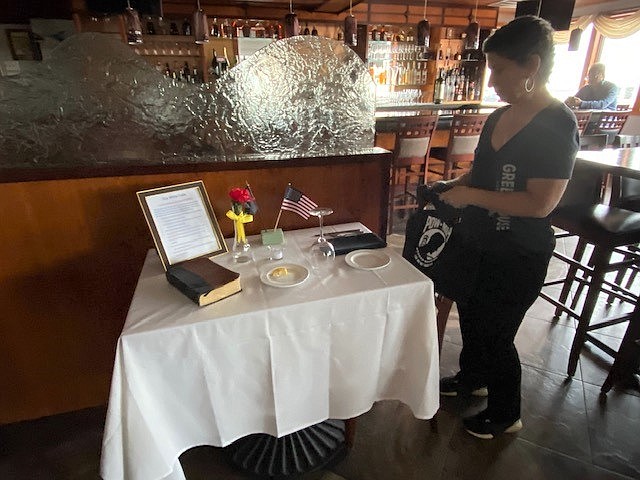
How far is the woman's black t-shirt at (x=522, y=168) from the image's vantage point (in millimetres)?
1100

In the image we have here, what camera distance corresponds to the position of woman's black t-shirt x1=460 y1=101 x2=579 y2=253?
43.3 inches

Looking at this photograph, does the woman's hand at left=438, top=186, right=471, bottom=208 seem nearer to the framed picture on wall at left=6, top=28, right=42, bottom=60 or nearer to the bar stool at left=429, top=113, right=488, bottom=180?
the bar stool at left=429, top=113, right=488, bottom=180

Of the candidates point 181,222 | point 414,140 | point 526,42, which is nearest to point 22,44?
point 414,140

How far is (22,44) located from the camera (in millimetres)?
4414

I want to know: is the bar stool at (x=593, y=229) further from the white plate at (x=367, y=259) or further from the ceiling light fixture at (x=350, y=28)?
the ceiling light fixture at (x=350, y=28)

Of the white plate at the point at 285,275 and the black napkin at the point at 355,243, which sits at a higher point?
the black napkin at the point at 355,243

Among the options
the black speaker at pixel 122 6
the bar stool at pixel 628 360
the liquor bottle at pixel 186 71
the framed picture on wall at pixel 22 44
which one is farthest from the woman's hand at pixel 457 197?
the framed picture on wall at pixel 22 44

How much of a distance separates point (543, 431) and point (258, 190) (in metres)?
1.54

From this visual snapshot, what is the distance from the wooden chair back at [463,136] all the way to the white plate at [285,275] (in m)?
2.66

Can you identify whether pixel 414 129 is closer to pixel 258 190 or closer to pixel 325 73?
pixel 325 73

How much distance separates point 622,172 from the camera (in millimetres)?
1601

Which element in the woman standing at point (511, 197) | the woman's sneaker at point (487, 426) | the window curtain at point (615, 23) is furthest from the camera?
the window curtain at point (615, 23)

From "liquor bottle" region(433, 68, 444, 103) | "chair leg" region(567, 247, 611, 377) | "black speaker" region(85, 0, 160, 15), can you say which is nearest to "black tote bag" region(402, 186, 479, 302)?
"chair leg" region(567, 247, 611, 377)

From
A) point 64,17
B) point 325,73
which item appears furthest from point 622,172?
point 64,17
